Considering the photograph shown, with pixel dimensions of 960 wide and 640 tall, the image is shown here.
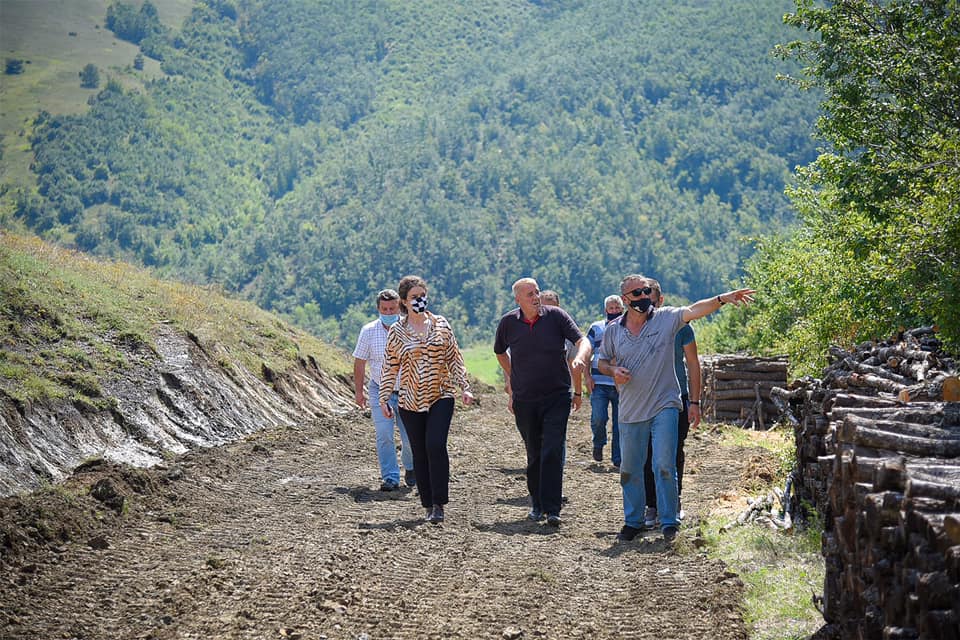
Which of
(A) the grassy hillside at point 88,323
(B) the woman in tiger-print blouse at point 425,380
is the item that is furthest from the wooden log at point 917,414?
(A) the grassy hillside at point 88,323

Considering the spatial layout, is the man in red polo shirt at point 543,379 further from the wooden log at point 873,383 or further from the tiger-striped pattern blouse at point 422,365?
the wooden log at point 873,383

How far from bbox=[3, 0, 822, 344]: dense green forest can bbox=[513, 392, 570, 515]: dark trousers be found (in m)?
101

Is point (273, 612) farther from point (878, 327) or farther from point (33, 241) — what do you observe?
point (33, 241)

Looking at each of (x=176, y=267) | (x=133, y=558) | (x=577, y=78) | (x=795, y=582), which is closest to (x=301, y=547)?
(x=133, y=558)

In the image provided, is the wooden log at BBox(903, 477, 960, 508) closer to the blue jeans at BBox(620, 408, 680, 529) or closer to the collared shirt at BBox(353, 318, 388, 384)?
the blue jeans at BBox(620, 408, 680, 529)

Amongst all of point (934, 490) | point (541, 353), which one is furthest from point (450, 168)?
point (934, 490)

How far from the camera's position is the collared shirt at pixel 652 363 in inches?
376

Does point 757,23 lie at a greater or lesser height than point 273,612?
greater

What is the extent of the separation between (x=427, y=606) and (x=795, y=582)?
2401 millimetres

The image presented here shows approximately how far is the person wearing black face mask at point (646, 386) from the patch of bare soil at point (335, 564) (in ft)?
1.11

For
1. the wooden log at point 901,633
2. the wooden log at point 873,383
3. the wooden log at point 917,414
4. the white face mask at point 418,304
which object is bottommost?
the wooden log at point 901,633

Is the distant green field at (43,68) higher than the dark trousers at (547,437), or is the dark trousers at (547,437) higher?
the distant green field at (43,68)

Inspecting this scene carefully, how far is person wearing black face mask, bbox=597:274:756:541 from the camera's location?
9547 millimetres

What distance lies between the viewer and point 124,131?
159250 mm
